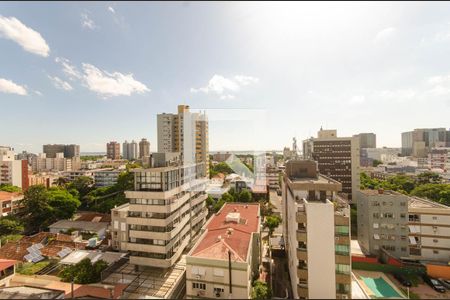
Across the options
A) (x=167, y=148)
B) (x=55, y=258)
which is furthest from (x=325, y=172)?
(x=55, y=258)

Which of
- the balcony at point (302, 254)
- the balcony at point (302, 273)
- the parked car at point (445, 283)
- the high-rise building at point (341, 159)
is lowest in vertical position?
the parked car at point (445, 283)

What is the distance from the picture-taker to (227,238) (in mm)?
10328

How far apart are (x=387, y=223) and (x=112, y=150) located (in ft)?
290

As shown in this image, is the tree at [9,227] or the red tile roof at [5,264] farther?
the tree at [9,227]

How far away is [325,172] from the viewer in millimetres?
26797

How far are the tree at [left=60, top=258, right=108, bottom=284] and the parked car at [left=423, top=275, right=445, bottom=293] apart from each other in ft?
55.8

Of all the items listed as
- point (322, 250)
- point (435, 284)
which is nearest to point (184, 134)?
point (322, 250)

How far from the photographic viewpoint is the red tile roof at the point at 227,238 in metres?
9.00

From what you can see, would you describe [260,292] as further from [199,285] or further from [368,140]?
[368,140]

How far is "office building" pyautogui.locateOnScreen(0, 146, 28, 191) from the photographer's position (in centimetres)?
3041

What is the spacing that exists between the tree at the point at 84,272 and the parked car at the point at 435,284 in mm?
17012

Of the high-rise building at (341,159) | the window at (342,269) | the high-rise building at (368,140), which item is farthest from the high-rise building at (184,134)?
the high-rise building at (368,140)

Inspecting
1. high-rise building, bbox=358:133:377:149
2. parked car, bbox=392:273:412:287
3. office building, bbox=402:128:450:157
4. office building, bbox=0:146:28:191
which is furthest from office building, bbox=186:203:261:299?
high-rise building, bbox=358:133:377:149

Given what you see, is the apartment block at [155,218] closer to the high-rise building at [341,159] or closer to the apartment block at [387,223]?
the apartment block at [387,223]
